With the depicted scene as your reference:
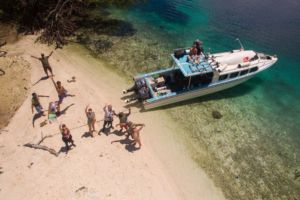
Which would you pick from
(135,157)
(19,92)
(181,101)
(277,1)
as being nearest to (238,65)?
(181,101)

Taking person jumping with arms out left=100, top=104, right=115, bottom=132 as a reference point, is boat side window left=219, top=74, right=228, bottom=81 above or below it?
above

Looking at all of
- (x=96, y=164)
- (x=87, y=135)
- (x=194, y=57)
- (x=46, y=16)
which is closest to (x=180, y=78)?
(x=194, y=57)

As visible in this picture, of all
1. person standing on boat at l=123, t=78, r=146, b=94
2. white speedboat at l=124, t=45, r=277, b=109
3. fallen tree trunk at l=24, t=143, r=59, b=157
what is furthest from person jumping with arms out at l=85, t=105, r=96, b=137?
person standing on boat at l=123, t=78, r=146, b=94

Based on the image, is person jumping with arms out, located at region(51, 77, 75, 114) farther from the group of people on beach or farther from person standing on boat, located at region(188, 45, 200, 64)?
person standing on boat, located at region(188, 45, 200, 64)

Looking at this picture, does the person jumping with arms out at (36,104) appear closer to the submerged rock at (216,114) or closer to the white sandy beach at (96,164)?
the white sandy beach at (96,164)

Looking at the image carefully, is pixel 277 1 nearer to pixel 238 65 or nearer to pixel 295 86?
pixel 295 86

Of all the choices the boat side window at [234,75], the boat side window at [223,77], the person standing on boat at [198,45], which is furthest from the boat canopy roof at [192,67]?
the boat side window at [234,75]
